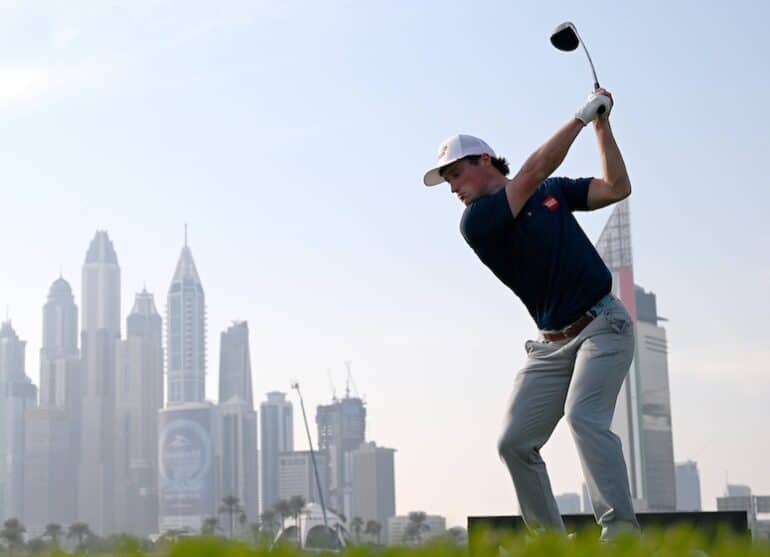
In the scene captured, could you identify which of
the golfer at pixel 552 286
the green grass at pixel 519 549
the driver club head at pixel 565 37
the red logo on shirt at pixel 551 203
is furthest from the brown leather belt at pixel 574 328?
the green grass at pixel 519 549

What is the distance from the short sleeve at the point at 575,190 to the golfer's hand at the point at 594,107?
0.38 m

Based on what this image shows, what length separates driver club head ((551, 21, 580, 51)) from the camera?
9.01m

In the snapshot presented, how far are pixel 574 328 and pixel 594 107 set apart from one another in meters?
1.16

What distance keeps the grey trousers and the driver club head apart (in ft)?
7.37

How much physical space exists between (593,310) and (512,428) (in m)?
0.76

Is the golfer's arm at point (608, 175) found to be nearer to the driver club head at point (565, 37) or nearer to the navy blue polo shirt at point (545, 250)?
the navy blue polo shirt at point (545, 250)

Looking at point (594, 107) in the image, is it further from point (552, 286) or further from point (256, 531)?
point (256, 531)

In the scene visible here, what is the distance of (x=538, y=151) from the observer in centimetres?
725

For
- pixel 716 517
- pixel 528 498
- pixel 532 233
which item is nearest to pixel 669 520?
pixel 716 517

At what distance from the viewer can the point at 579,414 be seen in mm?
7172

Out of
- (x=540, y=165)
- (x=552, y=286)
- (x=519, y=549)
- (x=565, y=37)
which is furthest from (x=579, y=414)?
(x=519, y=549)

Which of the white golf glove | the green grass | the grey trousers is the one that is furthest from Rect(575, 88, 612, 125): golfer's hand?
the green grass

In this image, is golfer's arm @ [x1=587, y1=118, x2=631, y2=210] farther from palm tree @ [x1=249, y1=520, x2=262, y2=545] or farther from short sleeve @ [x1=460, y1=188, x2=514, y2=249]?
palm tree @ [x1=249, y1=520, x2=262, y2=545]

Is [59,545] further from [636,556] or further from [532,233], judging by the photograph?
[532,233]
